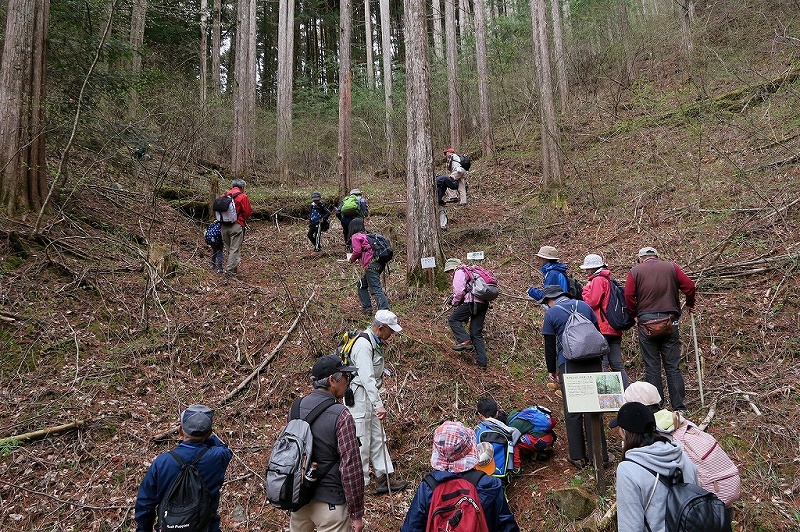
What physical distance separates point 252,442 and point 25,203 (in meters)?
5.81

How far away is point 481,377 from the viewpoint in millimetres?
7066

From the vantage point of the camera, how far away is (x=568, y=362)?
16.6ft

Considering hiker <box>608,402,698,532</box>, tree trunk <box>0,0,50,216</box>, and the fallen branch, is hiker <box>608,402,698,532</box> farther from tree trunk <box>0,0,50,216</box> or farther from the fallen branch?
tree trunk <box>0,0,50,216</box>

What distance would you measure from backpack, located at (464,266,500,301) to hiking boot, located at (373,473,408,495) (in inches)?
110

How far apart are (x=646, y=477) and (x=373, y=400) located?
283 centimetres

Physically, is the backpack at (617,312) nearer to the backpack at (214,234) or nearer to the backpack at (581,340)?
the backpack at (581,340)

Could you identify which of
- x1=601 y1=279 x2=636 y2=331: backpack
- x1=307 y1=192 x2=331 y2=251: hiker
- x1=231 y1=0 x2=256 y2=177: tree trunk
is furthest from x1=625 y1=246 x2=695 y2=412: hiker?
x1=231 y1=0 x2=256 y2=177: tree trunk

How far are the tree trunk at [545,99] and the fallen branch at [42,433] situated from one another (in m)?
11.9

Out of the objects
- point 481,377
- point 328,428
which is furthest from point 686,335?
point 328,428

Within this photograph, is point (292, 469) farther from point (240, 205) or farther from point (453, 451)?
point (240, 205)

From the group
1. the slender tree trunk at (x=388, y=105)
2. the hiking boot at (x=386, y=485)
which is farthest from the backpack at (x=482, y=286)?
the slender tree trunk at (x=388, y=105)

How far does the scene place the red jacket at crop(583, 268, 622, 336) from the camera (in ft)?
19.4

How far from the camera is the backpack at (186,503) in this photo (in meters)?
3.18

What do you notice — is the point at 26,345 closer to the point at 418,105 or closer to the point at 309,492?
the point at 309,492
